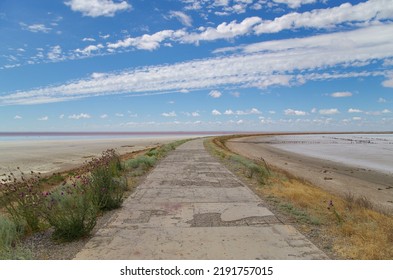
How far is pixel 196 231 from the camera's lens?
595 cm

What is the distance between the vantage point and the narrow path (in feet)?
16.0

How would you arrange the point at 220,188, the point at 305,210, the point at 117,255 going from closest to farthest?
the point at 117,255 < the point at 305,210 < the point at 220,188

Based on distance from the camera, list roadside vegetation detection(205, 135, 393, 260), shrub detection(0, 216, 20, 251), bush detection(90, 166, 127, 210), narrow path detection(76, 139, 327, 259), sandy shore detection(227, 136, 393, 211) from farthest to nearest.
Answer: sandy shore detection(227, 136, 393, 211) < bush detection(90, 166, 127, 210) < shrub detection(0, 216, 20, 251) < roadside vegetation detection(205, 135, 393, 260) < narrow path detection(76, 139, 327, 259)

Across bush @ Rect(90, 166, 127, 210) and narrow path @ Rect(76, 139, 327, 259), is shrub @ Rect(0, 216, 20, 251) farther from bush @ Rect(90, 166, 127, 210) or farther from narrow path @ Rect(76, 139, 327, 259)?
bush @ Rect(90, 166, 127, 210)

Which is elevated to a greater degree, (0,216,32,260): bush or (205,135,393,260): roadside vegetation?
(0,216,32,260): bush

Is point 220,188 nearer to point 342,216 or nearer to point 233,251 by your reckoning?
point 342,216

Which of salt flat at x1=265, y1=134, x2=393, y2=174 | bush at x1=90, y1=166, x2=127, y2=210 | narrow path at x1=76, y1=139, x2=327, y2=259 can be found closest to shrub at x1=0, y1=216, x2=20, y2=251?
narrow path at x1=76, y1=139, x2=327, y2=259

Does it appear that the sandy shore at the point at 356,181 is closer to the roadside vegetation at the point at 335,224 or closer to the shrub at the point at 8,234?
Answer: the roadside vegetation at the point at 335,224

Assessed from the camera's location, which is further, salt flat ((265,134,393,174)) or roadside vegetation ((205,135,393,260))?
salt flat ((265,134,393,174))

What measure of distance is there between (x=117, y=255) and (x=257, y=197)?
16.0ft

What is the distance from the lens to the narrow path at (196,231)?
4.88 metres

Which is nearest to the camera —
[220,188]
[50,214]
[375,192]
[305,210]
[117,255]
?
[117,255]

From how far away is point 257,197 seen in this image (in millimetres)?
8930

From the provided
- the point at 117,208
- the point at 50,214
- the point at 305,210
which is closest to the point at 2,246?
the point at 50,214
